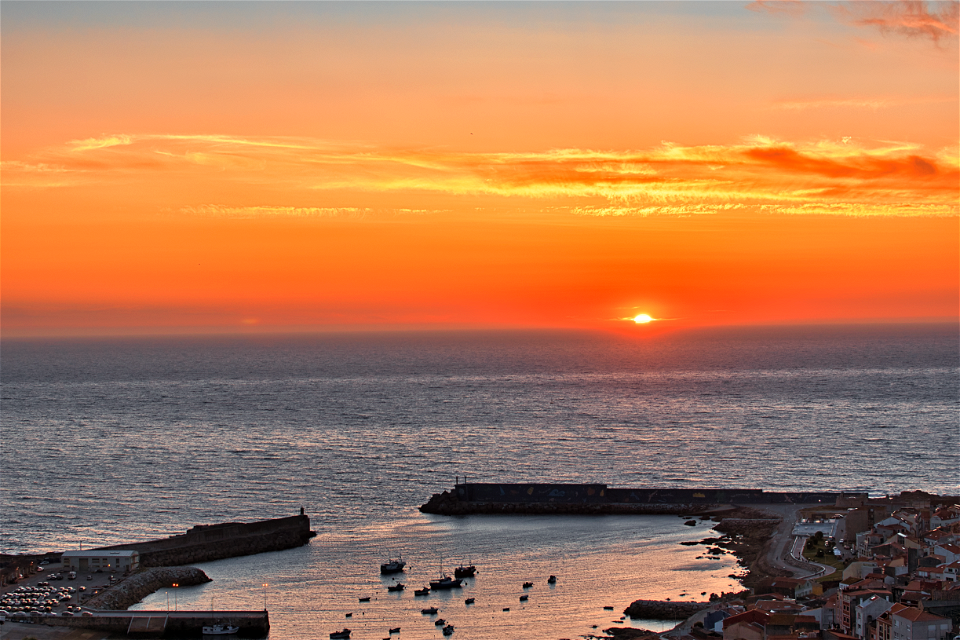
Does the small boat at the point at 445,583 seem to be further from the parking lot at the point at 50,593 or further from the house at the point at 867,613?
the house at the point at 867,613

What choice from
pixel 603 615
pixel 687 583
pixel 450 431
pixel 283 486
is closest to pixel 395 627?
pixel 603 615

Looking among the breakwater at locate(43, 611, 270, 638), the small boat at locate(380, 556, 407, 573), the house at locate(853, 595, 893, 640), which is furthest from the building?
Answer: the house at locate(853, 595, 893, 640)

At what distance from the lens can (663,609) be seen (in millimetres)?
42469

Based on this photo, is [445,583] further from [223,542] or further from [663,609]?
[223,542]

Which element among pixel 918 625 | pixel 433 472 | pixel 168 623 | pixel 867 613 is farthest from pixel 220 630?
pixel 433 472

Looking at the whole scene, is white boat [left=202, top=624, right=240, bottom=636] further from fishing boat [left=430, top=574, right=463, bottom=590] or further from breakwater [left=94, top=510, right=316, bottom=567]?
breakwater [left=94, top=510, right=316, bottom=567]

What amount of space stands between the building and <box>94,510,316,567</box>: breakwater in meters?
1.29

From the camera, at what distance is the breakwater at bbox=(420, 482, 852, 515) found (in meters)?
65.2

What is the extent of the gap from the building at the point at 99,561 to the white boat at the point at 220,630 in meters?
9.97

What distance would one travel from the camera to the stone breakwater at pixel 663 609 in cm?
4211

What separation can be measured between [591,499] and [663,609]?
80.9 ft

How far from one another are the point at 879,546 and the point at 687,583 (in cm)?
930

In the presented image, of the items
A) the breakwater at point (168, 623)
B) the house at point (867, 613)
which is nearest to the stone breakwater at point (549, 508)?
the breakwater at point (168, 623)

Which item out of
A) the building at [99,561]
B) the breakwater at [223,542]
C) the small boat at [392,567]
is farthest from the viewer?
the breakwater at [223,542]
